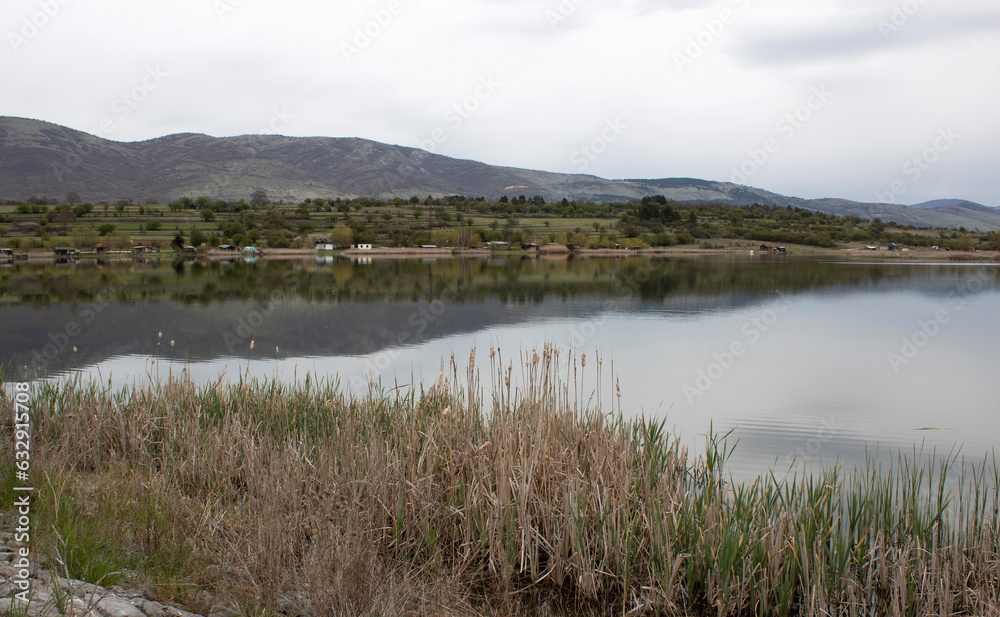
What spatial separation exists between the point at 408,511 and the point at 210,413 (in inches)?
122


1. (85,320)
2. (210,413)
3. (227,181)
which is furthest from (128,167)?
(210,413)

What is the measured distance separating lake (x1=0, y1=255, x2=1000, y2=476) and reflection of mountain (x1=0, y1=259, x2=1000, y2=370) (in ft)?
0.38

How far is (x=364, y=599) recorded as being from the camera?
11.8ft

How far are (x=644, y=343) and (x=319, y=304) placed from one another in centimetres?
1304

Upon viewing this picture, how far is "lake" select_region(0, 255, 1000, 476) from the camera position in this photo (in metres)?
9.28

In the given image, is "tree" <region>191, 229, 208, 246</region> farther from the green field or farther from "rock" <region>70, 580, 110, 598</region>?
"rock" <region>70, 580, 110, 598</region>

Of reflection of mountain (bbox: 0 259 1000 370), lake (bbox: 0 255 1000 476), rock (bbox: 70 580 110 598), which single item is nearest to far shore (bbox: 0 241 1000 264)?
reflection of mountain (bbox: 0 259 1000 370)

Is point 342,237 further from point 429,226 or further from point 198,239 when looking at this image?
point 198,239

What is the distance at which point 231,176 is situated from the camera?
15788cm

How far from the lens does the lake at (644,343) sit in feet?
30.5

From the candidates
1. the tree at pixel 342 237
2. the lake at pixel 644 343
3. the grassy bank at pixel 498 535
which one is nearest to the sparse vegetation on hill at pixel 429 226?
the tree at pixel 342 237

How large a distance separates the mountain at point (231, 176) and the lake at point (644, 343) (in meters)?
125

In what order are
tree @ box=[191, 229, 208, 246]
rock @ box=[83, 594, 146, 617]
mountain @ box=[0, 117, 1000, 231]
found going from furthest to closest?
1. mountain @ box=[0, 117, 1000, 231]
2. tree @ box=[191, 229, 208, 246]
3. rock @ box=[83, 594, 146, 617]

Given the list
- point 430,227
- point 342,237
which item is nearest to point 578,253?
Result: point 430,227
